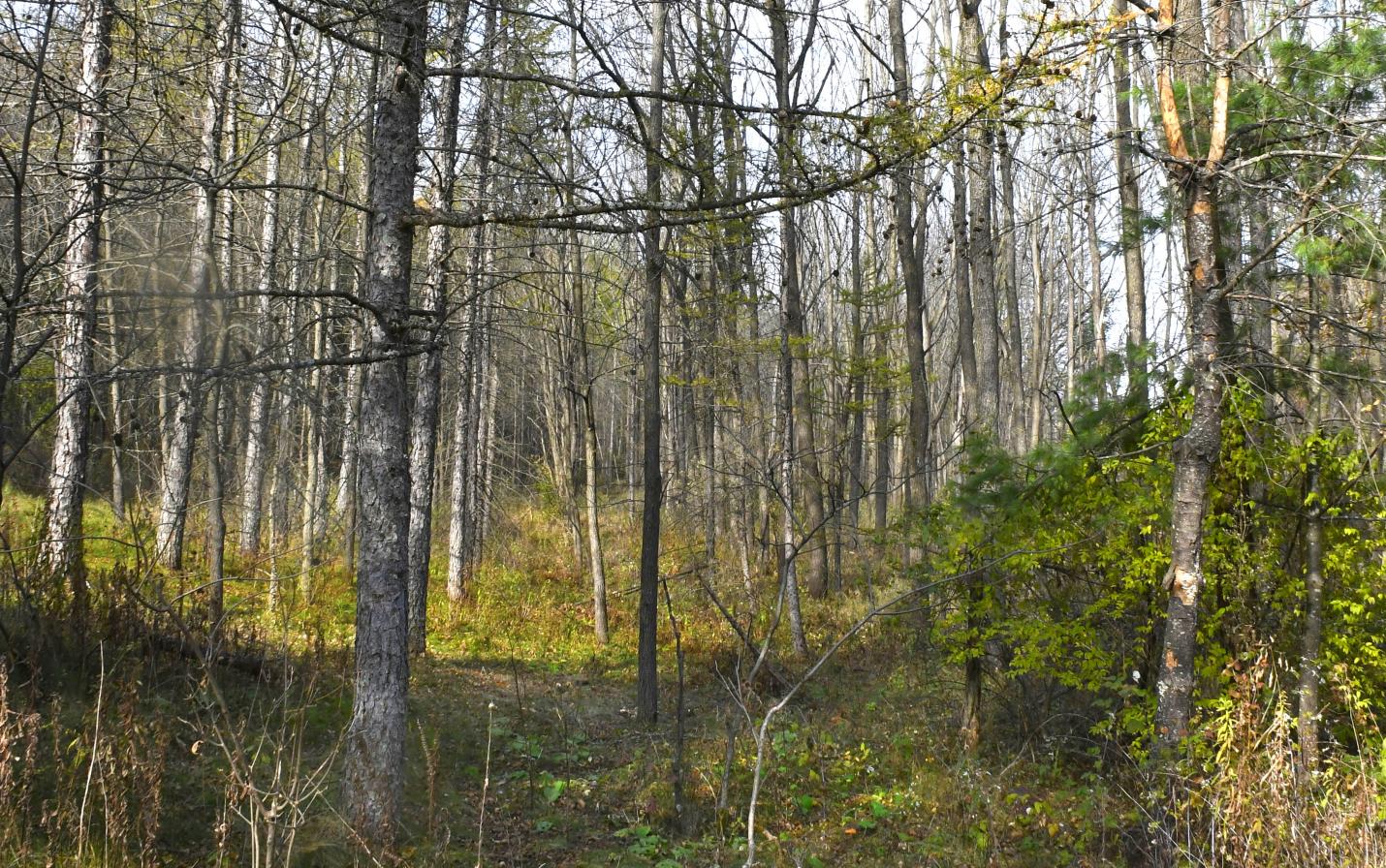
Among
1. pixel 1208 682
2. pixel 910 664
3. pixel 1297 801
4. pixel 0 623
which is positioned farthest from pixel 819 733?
pixel 0 623

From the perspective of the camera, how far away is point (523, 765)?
24.8 ft

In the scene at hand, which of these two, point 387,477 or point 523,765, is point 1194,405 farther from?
point 523,765

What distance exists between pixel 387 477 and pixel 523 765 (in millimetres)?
3423

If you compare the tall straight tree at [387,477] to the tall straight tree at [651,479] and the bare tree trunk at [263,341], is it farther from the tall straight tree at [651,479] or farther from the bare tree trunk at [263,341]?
the tall straight tree at [651,479]

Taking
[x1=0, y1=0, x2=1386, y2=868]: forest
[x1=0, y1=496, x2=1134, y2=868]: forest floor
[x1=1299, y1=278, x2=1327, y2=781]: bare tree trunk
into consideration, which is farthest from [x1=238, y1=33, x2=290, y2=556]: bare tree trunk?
[x1=1299, y1=278, x2=1327, y2=781]: bare tree trunk

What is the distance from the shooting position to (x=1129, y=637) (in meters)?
6.91

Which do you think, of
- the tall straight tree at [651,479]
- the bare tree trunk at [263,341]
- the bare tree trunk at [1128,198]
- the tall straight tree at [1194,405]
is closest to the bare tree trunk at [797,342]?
the tall straight tree at [651,479]

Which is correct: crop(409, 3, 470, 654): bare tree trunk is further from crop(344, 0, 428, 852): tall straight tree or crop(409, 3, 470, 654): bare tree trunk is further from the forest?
crop(344, 0, 428, 852): tall straight tree

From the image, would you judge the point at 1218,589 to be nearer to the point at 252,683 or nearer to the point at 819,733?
the point at 819,733

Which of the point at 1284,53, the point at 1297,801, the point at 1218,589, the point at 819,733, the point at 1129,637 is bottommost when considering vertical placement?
the point at 819,733

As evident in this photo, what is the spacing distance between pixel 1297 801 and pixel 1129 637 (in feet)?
7.51

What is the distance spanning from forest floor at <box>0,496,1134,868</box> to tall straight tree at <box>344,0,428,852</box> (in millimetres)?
297

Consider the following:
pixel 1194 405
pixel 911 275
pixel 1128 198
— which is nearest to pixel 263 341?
pixel 1194 405

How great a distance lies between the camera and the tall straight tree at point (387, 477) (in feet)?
16.7
